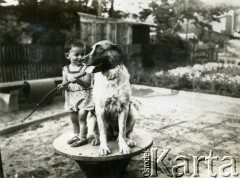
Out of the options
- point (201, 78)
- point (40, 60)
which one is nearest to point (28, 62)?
point (40, 60)

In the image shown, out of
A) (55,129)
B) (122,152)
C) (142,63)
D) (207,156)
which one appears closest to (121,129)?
(122,152)

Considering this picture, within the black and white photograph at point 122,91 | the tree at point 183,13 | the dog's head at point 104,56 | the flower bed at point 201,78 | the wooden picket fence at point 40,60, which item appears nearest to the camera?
the dog's head at point 104,56

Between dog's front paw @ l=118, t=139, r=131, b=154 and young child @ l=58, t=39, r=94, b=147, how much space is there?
17 cm

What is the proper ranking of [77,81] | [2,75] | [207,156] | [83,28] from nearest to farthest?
1. [77,81]
2. [207,156]
3. [2,75]
4. [83,28]

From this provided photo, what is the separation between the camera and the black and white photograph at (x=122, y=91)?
140 centimetres

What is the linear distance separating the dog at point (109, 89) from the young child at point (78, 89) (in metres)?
0.11

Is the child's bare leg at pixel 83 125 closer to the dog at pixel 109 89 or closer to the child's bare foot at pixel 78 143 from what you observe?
the child's bare foot at pixel 78 143

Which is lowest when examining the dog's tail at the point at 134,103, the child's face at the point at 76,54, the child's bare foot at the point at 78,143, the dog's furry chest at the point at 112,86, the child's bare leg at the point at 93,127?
the child's bare foot at the point at 78,143

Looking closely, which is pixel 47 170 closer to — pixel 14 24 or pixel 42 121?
pixel 42 121

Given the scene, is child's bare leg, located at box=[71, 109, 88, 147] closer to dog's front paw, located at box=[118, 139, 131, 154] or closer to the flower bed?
dog's front paw, located at box=[118, 139, 131, 154]

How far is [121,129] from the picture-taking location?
1.38 metres

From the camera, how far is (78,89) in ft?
4.86

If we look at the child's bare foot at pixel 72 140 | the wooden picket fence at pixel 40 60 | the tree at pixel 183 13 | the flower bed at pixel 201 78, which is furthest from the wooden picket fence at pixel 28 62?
the child's bare foot at pixel 72 140

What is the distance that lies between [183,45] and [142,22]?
312 mm
